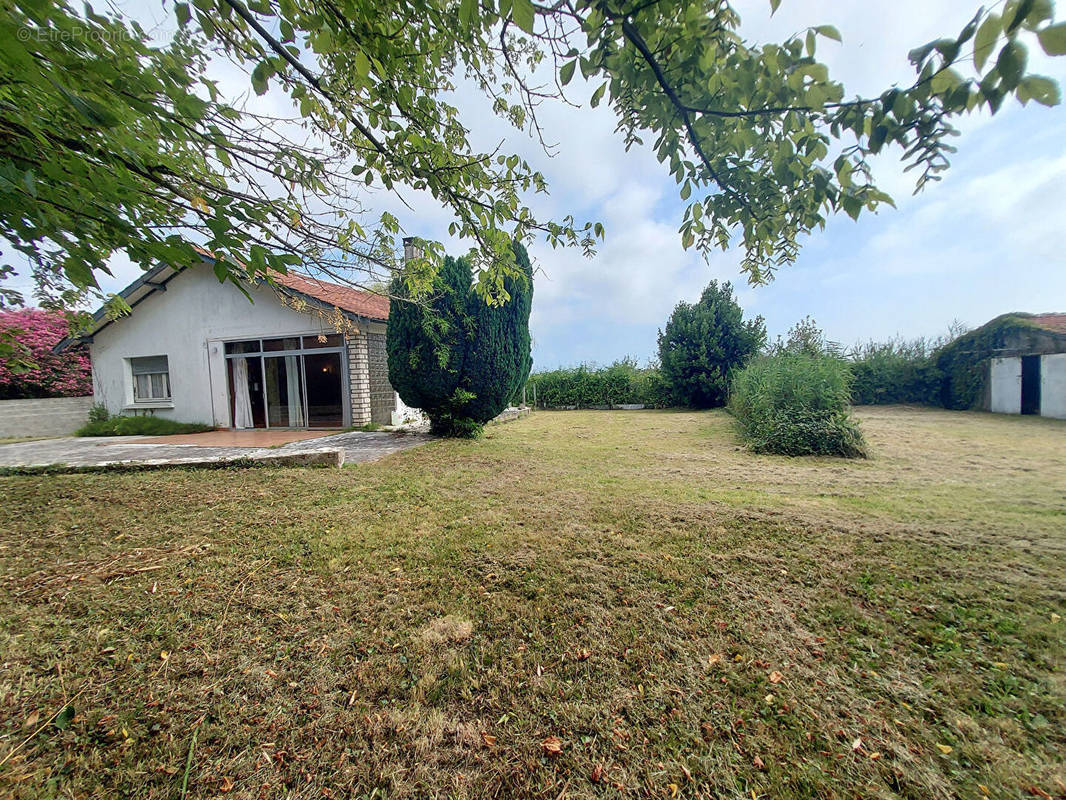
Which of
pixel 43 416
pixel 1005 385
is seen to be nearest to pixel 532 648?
pixel 43 416

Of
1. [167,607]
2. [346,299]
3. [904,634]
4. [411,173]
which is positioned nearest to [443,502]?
[167,607]

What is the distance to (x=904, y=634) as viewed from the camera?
7.22 feet

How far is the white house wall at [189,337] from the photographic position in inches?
437

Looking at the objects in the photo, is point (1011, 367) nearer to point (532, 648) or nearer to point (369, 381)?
point (532, 648)

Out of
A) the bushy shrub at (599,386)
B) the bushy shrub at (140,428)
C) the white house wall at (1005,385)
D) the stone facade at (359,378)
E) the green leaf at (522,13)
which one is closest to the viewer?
the green leaf at (522,13)

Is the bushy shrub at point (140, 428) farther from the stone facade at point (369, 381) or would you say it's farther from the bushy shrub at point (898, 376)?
the bushy shrub at point (898, 376)

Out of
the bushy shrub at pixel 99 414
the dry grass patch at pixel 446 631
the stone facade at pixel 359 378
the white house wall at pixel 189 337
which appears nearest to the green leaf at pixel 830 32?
the dry grass patch at pixel 446 631

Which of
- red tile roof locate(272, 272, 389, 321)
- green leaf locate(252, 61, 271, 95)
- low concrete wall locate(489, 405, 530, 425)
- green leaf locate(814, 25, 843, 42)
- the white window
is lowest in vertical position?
low concrete wall locate(489, 405, 530, 425)

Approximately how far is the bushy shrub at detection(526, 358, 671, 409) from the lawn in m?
13.7

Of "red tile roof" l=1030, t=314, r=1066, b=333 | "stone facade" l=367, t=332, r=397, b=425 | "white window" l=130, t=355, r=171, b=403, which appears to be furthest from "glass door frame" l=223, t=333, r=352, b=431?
"red tile roof" l=1030, t=314, r=1066, b=333

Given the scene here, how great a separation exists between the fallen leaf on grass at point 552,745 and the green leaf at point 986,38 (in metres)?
2.81

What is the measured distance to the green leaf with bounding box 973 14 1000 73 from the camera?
1.17 meters

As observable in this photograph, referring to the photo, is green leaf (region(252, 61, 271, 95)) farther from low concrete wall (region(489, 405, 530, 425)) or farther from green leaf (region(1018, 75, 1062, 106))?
low concrete wall (region(489, 405, 530, 425))

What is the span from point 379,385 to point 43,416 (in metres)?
11.0
